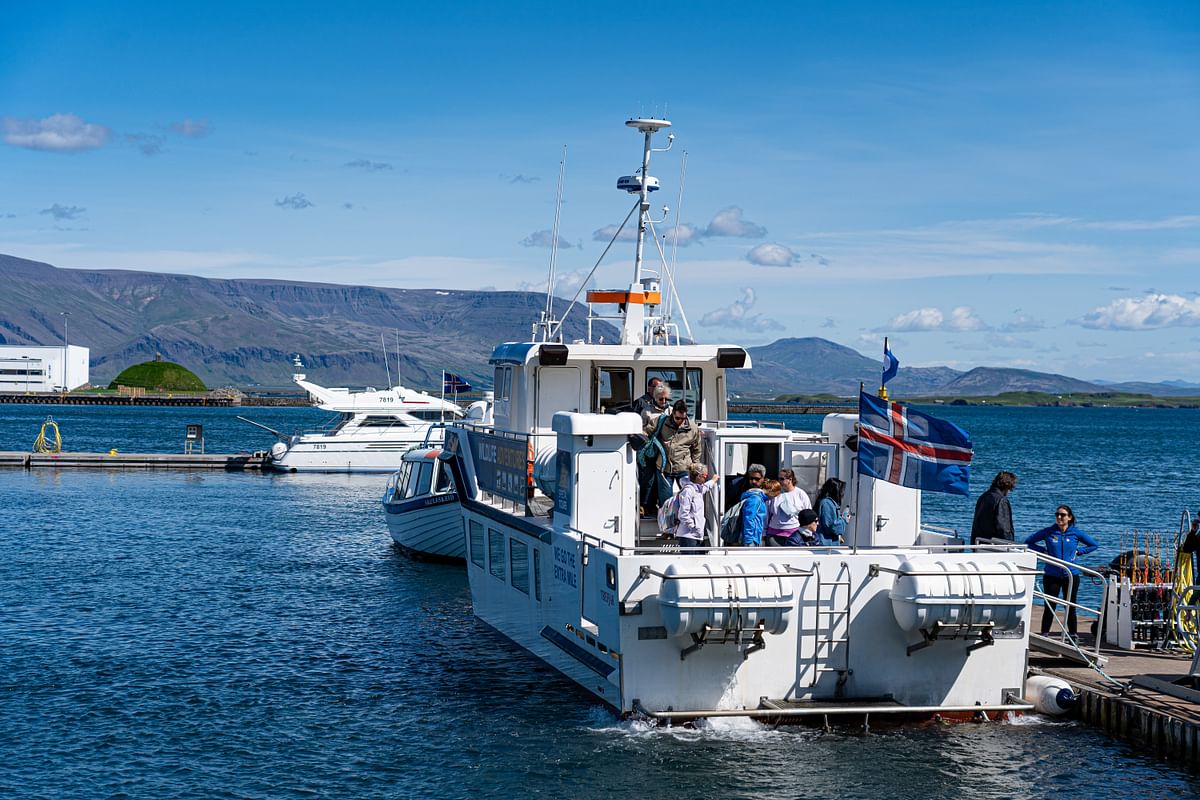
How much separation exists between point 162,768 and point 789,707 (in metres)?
7.37

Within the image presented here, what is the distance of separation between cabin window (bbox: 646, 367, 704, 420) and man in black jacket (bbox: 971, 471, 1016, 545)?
5.22 metres

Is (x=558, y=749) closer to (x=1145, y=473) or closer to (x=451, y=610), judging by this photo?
(x=451, y=610)

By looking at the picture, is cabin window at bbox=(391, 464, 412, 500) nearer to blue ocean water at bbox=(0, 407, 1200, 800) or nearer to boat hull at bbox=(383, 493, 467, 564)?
boat hull at bbox=(383, 493, 467, 564)

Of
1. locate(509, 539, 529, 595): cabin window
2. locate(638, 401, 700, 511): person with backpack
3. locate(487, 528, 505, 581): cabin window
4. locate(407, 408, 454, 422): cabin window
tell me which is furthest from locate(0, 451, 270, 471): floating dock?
locate(638, 401, 700, 511): person with backpack

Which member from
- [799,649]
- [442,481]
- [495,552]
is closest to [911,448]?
[799,649]

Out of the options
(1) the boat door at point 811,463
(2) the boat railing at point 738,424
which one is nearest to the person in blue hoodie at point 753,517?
(1) the boat door at point 811,463

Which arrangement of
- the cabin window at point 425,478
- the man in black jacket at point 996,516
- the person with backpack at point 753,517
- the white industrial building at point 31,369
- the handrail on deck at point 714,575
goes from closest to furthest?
the handrail on deck at point 714,575 < the person with backpack at point 753,517 < the man in black jacket at point 996,516 < the cabin window at point 425,478 < the white industrial building at point 31,369

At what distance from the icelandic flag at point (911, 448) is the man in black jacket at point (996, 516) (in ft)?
4.80

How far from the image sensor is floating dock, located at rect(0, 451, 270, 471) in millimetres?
57844

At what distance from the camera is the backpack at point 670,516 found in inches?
611

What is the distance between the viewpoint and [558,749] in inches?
590

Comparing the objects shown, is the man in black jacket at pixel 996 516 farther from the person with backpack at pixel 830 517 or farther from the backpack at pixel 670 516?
the backpack at pixel 670 516

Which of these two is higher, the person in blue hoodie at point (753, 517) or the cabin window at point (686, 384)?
the cabin window at point (686, 384)

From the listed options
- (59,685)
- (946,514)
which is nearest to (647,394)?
(59,685)
